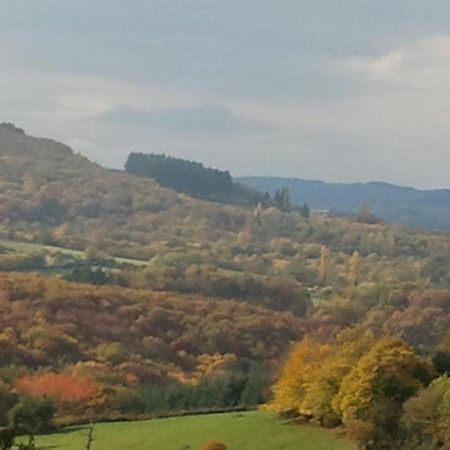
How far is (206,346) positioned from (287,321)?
11.0 m

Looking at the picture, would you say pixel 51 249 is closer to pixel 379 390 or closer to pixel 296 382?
pixel 296 382

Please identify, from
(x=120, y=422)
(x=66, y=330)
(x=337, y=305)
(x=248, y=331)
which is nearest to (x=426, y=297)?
(x=337, y=305)

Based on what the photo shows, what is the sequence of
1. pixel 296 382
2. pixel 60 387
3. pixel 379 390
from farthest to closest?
pixel 60 387 < pixel 296 382 < pixel 379 390

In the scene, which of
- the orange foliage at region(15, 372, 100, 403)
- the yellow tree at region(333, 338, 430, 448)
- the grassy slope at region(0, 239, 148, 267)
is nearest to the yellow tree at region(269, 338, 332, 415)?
the yellow tree at region(333, 338, 430, 448)

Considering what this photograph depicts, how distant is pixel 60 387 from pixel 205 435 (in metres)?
23.9

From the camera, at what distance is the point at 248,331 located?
108 meters

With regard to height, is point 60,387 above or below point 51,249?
below

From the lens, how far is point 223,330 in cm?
10788

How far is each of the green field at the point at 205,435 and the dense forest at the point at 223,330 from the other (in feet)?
3.36

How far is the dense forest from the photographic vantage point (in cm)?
4334

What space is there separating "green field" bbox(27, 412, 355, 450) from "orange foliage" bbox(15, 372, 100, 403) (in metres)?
10.3

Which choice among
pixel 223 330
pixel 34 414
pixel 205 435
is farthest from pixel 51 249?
pixel 205 435

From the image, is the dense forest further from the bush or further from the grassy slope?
the bush

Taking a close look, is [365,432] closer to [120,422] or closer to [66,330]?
[120,422]
